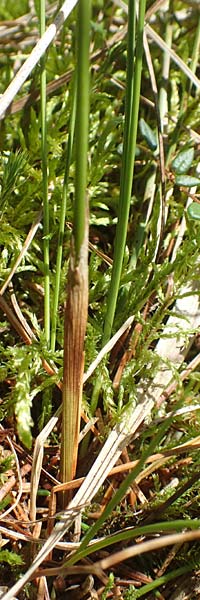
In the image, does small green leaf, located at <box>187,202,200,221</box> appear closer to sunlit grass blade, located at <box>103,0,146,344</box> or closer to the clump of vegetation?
the clump of vegetation

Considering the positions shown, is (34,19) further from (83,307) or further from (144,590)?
(144,590)

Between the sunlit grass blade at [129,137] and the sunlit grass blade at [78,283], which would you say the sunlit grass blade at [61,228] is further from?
the sunlit grass blade at [78,283]

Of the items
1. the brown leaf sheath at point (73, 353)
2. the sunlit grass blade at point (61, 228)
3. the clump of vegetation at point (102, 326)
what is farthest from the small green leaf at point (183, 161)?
the brown leaf sheath at point (73, 353)

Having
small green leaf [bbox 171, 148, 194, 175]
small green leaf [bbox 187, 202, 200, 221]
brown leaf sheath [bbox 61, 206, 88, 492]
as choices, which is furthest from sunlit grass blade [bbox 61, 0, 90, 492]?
small green leaf [bbox 171, 148, 194, 175]

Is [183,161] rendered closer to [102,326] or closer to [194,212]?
[194,212]

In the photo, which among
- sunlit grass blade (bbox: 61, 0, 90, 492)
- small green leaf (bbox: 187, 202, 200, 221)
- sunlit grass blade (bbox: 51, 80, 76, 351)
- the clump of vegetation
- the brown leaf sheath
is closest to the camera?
sunlit grass blade (bbox: 61, 0, 90, 492)

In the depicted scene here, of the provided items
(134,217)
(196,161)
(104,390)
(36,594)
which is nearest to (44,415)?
(104,390)

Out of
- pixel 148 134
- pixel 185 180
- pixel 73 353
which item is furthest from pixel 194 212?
pixel 73 353

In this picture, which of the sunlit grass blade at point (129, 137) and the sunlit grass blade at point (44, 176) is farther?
the sunlit grass blade at point (44, 176)
